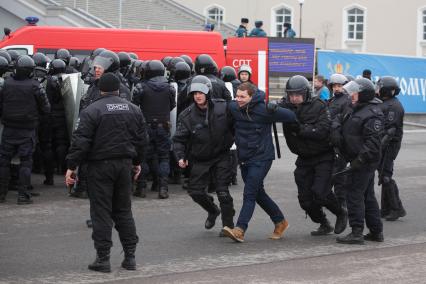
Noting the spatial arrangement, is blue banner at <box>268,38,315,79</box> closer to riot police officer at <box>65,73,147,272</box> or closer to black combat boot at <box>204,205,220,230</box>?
black combat boot at <box>204,205,220,230</box>

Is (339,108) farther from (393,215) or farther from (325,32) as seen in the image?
(325,32)

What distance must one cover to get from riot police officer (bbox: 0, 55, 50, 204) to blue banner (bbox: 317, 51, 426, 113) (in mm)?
14586

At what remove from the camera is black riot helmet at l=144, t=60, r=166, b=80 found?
13117 millimetres

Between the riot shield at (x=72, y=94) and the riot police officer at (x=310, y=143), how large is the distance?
13.0ft

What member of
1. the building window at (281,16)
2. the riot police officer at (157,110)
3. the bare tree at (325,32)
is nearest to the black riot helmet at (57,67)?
the riot police officer at (157,110)

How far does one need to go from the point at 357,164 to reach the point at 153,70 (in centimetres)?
424

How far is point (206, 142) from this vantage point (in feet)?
33.2

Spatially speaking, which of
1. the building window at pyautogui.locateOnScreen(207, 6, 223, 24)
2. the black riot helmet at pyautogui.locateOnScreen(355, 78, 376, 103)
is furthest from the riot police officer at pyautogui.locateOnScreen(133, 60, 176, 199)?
the building window at pyautogui.locateOnScreen(207, 6, 223, 24)

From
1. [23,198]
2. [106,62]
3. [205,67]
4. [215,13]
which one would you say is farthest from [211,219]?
[215,13]

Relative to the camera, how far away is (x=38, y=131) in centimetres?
1386

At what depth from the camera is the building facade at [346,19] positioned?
157 ft

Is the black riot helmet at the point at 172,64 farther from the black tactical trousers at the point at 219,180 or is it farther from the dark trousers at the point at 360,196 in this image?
the dark trousers at the point at 360,196

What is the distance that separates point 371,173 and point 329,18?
40.2 m

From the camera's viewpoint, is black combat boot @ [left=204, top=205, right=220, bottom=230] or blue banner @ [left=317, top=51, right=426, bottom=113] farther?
blue banner @ [left=317, top=51, right=426, bottom=113]
